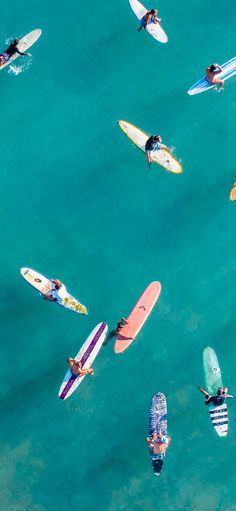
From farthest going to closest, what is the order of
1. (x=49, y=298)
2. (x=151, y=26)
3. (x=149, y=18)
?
(x=151, y=26) → (x=149, y=18) → (x=49, y=298)

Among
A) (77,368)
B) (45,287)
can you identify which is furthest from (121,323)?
(45,287)

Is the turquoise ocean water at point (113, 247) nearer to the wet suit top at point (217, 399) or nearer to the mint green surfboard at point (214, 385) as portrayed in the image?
the mint green surfboard at point (214, 385)

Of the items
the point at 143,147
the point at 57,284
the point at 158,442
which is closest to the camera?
the point at 158,442

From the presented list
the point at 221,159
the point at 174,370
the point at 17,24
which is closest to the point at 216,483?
the point at 174,370

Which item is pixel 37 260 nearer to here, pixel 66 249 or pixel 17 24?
pixel 66 249

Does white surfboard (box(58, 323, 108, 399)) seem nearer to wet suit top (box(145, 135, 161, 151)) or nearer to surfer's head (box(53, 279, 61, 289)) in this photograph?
surfer's head (box(53, 279, 61, 289))

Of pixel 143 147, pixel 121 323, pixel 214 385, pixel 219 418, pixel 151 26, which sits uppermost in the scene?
pixel 151 26

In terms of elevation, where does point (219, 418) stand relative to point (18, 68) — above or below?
below

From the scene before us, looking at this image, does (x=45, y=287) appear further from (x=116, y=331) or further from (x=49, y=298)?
(x=116, y=331)
